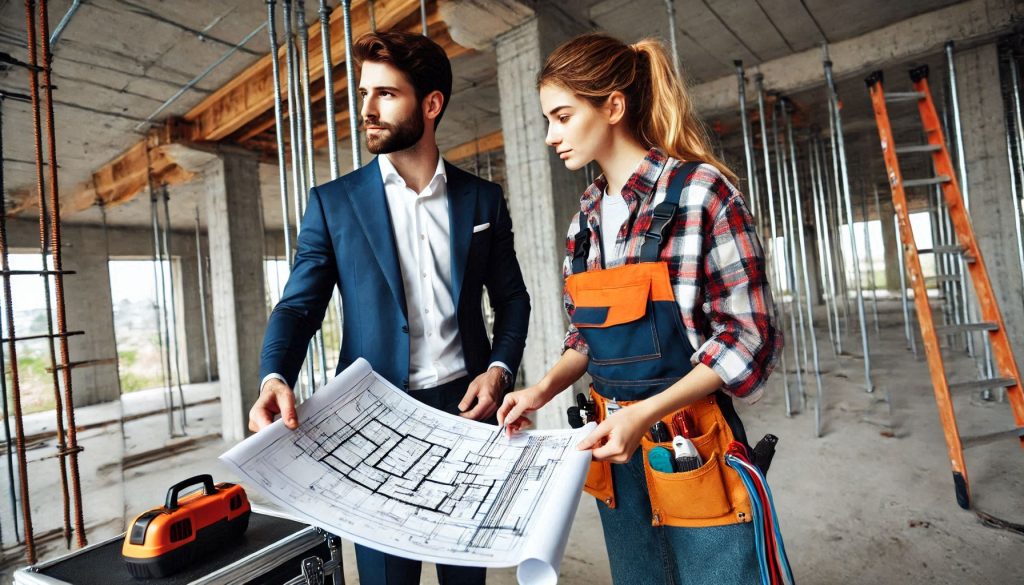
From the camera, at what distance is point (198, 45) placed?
4.34 metres

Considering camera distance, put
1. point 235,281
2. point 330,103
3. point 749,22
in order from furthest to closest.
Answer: point 235,281 → point 749,22 → point 330,103

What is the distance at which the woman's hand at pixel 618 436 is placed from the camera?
0.81m

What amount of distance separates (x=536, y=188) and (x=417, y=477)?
3.22 m

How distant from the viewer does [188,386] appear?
42.9 ft

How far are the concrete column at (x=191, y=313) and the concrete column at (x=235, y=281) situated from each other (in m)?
7.67

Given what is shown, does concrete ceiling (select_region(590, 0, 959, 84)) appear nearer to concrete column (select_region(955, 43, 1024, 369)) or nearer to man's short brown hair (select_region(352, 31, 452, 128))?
concrete column (select_region(955, 43, 1024, 369))

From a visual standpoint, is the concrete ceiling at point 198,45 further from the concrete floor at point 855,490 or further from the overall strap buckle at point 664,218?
the overall strap buckle at point 664,218

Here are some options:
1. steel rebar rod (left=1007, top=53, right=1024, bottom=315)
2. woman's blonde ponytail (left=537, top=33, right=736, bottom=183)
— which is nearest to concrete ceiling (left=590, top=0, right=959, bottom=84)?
steel rebar rod (left=1007, top=53, right=1024, bottom=315)

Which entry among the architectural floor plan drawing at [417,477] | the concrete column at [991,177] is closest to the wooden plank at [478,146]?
the concrete column at [991,177]

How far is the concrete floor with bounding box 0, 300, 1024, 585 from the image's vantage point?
239cm

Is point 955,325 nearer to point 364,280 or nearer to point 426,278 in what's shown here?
point 426,278

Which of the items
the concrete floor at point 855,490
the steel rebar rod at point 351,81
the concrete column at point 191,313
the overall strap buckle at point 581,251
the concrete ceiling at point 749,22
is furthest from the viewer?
the concrete column at point 191,313

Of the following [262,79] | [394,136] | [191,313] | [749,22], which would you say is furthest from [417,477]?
[191,313]

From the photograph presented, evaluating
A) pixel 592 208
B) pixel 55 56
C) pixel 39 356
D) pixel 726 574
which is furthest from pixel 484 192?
pixel 39 356
